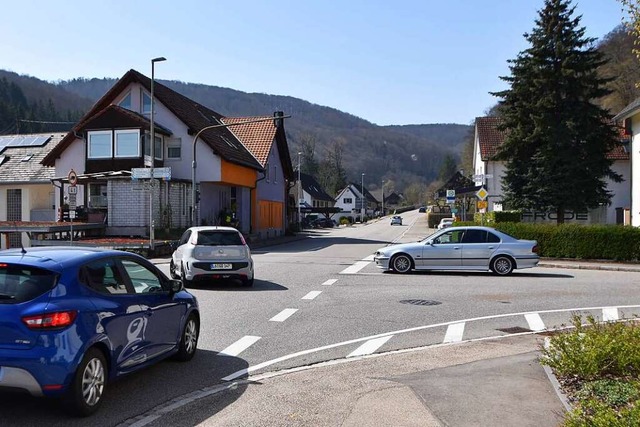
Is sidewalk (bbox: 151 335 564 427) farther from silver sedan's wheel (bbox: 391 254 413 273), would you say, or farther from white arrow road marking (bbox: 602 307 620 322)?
silver sedan's wheel (bbox: 391 254 413 273)

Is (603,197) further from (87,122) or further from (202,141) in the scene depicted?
(87,122)

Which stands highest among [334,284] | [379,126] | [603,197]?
[379,126]

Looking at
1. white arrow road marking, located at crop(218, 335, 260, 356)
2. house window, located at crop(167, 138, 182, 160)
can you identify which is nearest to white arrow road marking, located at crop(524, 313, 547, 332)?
white arrow road marking, located at crop(218, 335, 260, 356)

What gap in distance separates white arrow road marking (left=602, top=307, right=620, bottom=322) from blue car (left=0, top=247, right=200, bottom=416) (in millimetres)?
8125

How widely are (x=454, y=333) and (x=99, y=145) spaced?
27.7 m

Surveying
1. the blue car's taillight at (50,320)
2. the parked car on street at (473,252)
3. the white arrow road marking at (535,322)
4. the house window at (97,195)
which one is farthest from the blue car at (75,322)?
the house window at (97,195)

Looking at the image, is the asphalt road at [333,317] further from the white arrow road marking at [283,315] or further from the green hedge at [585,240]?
the green hedge at [585,240]

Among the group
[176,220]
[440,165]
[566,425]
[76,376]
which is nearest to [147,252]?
[176,220]

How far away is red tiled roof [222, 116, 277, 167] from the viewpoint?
4109cm

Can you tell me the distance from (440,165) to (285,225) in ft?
343

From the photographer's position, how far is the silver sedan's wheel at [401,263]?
17656mm

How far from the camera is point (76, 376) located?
483 cm

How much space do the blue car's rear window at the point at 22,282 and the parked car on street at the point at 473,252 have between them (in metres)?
Answer: 13.6

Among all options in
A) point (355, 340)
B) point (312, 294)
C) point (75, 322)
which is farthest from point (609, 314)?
point (75, 322)
